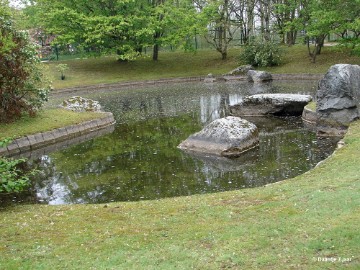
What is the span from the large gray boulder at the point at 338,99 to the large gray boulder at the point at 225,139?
12.3 ft

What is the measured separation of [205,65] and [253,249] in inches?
1855

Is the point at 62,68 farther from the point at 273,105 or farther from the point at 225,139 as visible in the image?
the point at 225,139

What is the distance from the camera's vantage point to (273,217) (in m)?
8.11

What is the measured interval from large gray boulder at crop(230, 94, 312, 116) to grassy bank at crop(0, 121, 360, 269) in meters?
12.8

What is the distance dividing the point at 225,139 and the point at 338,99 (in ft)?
19.3

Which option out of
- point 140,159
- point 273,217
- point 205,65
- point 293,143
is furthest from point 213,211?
point 205,65

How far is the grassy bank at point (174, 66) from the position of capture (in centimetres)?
4528

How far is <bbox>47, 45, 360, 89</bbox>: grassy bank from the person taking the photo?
149 feet

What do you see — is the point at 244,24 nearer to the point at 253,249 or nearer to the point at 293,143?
the point at 293,143

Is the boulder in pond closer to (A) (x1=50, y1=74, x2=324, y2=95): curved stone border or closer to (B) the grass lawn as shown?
(A) (x1=50, y1=74, x2=324, y2=95): curved stone border

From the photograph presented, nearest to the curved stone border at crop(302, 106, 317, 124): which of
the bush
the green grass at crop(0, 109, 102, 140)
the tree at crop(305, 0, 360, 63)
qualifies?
the green grass at crop(0, 109, 102, 140)

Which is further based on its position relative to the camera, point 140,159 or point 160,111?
point 160,111

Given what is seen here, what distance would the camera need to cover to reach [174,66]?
5312 cm

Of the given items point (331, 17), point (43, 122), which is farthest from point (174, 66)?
point (43, 122)
